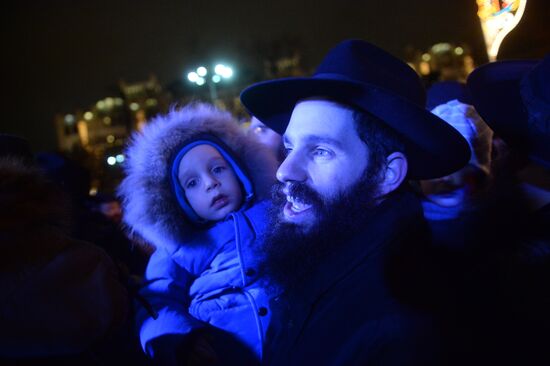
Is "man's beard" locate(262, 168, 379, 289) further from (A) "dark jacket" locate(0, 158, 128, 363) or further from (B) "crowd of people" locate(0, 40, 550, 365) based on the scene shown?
(A) "dark jacket" locate(0, 158, 128, 363)

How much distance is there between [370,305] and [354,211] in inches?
16.4

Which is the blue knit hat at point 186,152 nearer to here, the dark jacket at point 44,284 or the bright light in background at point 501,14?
the dark jacket at point 44,284

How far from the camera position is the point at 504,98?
174 centimetres

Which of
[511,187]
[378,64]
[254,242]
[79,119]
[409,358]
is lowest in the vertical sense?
[79,119]

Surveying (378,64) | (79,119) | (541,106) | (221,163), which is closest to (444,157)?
(541,106)

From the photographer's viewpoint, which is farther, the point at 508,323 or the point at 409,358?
the point at 508,323

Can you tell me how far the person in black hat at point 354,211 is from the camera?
1280mm

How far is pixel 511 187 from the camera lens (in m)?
2.62

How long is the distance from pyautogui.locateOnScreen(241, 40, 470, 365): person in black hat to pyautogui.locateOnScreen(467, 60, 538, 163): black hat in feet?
0.83

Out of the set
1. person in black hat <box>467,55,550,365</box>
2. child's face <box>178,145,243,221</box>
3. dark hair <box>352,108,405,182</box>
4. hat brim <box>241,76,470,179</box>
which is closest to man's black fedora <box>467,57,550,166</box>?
person in black hat <box>467,55,550,365</box>

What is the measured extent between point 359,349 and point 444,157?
104cm

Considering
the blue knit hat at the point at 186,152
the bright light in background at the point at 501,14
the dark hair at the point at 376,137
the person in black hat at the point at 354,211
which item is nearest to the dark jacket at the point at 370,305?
the person in black hat at the point at 354,211

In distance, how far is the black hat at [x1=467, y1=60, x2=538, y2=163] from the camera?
5.43ft

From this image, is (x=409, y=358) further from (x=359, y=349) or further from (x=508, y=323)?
(x=508, y=323)
